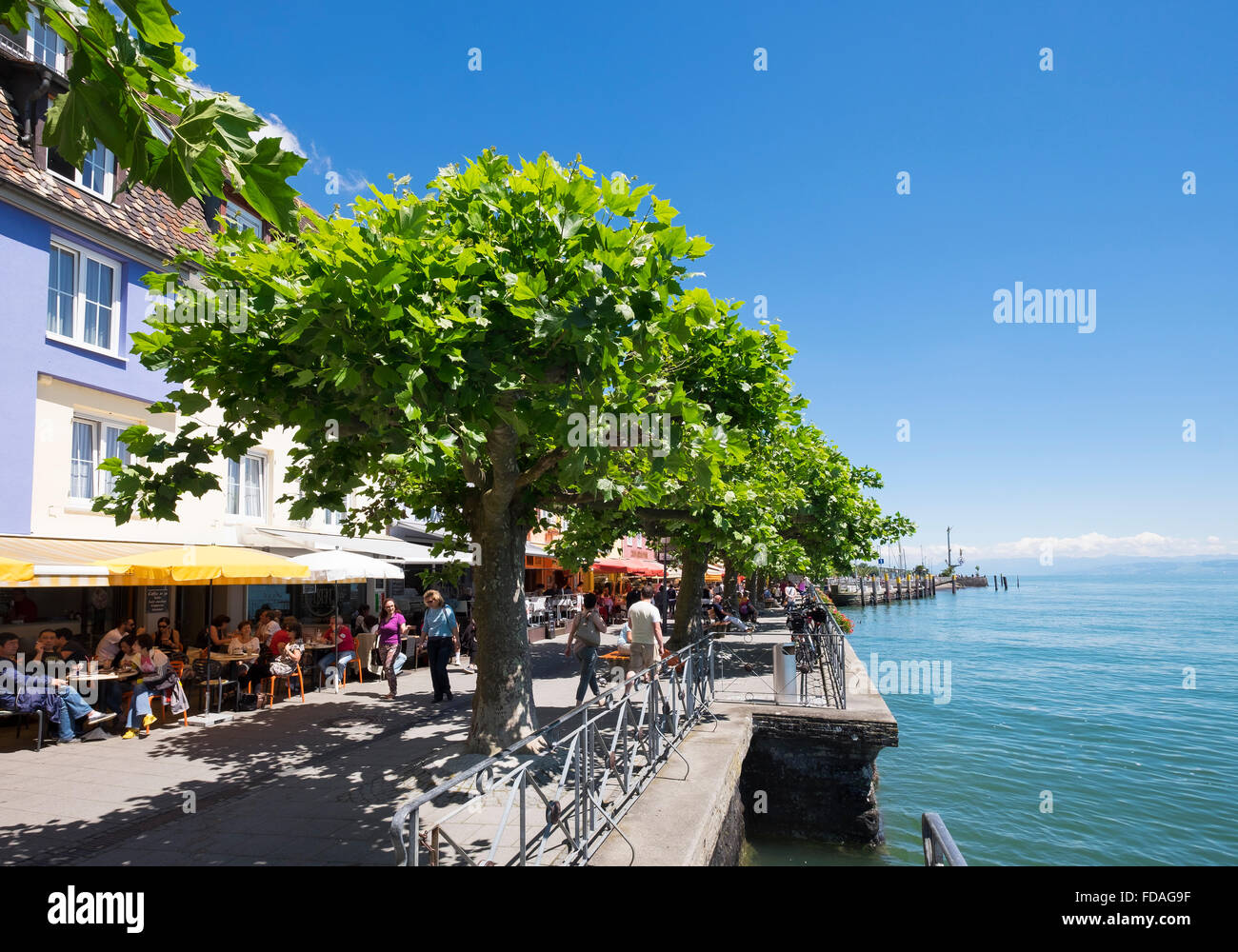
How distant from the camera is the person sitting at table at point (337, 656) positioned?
1473 centimetres

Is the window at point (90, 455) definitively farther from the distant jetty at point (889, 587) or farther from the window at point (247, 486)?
the distant jetty at point (889, 587)

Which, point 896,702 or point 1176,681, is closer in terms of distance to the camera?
point 896,702

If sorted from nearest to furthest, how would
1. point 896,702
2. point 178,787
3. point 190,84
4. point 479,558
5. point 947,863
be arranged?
point 190,84 → point 947,863 → point 178,787 → point 479,558 → point 896,702

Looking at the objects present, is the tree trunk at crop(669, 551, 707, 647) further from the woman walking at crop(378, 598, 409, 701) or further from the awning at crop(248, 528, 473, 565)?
the woman walking at crop(378, 598, 409, 701)

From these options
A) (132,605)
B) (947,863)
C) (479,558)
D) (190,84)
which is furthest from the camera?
(132,605)

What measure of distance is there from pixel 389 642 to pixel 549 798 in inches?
334

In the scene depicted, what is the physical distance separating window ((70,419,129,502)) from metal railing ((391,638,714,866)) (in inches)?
399

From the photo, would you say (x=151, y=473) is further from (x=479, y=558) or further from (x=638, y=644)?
(x=638, y=644)

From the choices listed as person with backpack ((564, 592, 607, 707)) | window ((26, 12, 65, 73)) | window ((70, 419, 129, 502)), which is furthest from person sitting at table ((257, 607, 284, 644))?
window ((26, 12, 65, 73))

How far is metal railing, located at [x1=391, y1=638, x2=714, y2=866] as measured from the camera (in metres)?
4.49

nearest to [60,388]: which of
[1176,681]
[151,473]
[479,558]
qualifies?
[151,473]
